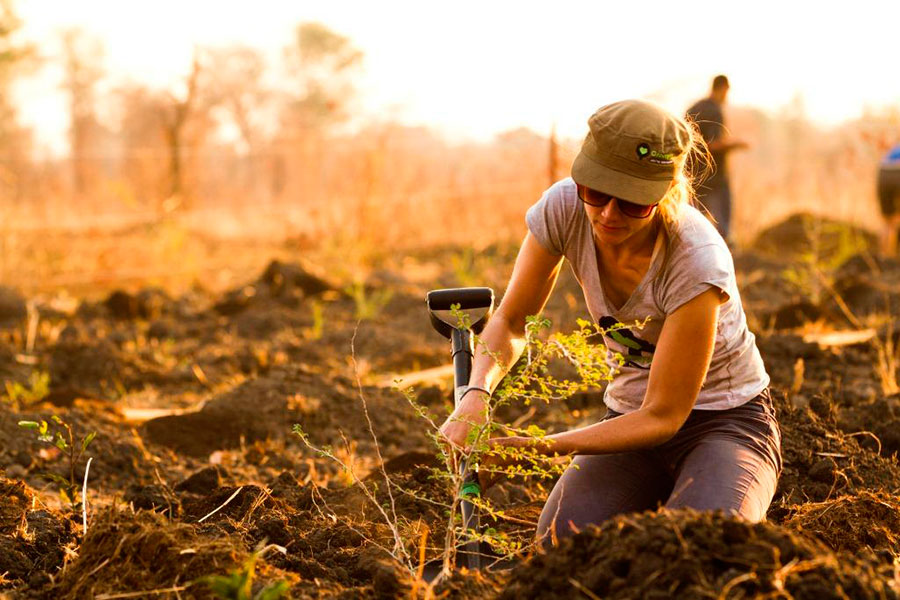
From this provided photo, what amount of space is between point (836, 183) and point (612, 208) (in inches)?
545

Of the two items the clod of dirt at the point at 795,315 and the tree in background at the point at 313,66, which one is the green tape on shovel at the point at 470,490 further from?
the tree in background at the point at 313,66

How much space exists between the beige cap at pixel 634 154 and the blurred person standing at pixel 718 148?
5.98 meters

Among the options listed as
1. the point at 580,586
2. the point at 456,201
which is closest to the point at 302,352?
the point at 580,586

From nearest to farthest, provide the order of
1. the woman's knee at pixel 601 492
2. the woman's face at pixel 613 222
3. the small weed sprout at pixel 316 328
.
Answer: the woman's face at pixel 613 222 < the woman's knee at pixel 601 492 < the small weed sprout at pixel 316 328

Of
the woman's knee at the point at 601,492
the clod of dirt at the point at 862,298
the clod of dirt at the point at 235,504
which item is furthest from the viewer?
the clod of dirt at the point at 862,298

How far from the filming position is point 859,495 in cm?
315

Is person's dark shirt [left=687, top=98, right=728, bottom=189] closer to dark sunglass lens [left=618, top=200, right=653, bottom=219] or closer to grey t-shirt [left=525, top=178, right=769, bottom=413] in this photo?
grey t-shirt [left=525, top=178, right=769, bottom=413]

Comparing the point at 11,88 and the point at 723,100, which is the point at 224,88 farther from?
the point at 723,100

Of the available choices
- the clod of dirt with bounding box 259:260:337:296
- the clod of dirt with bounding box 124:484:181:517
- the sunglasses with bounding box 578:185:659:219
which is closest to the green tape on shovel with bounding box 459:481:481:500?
the sunglasses with bounding box 578:185:659:219

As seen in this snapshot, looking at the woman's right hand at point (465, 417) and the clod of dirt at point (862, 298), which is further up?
the woman's right hand at point (465, 417)

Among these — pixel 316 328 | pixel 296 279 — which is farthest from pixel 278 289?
pixel 316 328

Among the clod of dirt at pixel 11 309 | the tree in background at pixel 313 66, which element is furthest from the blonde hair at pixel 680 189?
the tree in background at pixel 313 66

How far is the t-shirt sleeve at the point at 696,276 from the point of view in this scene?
2.75 metres

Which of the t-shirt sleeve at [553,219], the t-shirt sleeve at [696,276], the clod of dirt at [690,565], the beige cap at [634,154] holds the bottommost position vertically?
the clod of dirt at [690,565]
